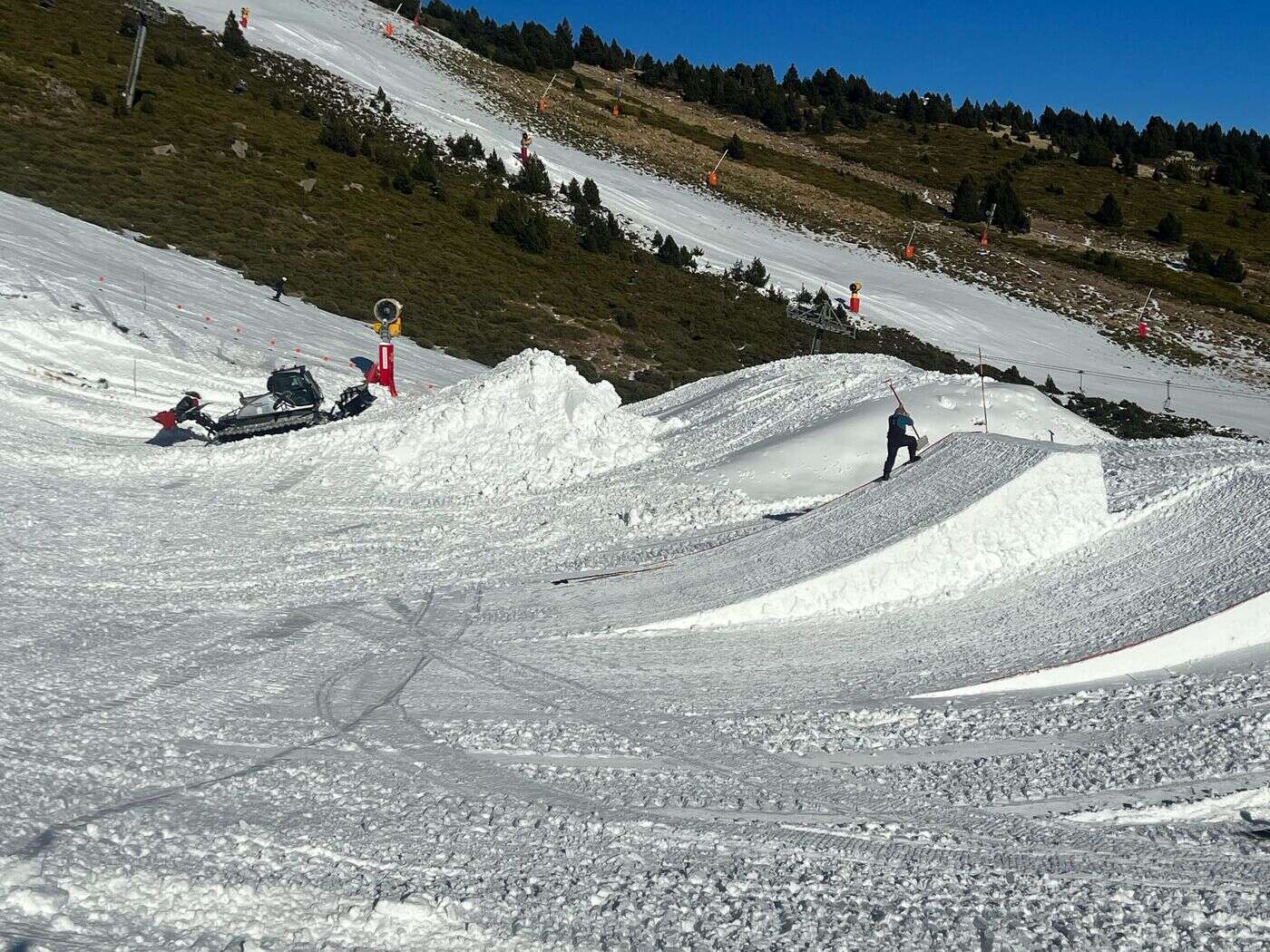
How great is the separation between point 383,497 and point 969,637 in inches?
373

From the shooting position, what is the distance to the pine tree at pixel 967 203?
69.1m

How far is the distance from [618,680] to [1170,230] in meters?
70.7

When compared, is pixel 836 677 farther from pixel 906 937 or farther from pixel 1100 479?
pixel 1100 479

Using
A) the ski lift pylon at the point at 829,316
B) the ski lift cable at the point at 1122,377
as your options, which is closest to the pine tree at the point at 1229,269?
the ski lift cable at the point at 1122,377

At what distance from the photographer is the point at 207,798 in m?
6.21

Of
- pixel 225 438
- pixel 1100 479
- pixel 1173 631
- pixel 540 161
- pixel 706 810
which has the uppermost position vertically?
pixel 540 161

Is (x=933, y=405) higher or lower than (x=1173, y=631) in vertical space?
higher

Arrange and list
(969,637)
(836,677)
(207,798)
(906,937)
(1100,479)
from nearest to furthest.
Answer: (906,937)
(207,798)
(836,677)
(969,637)
(1100,479)

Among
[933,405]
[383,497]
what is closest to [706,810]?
[383,497]

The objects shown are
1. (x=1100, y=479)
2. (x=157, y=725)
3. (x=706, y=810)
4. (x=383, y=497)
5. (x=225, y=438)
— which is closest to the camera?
(x=706, y=810)

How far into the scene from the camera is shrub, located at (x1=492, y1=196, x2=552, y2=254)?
157 feet

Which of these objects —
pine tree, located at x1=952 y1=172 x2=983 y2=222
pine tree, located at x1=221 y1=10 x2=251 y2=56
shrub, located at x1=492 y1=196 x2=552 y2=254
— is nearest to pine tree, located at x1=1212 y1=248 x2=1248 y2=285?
pine tree, located at x1=952 y1=172 x2=983 y2=222

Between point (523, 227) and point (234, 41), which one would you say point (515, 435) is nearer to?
point (523, 227)

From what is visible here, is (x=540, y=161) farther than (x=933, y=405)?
Yes
